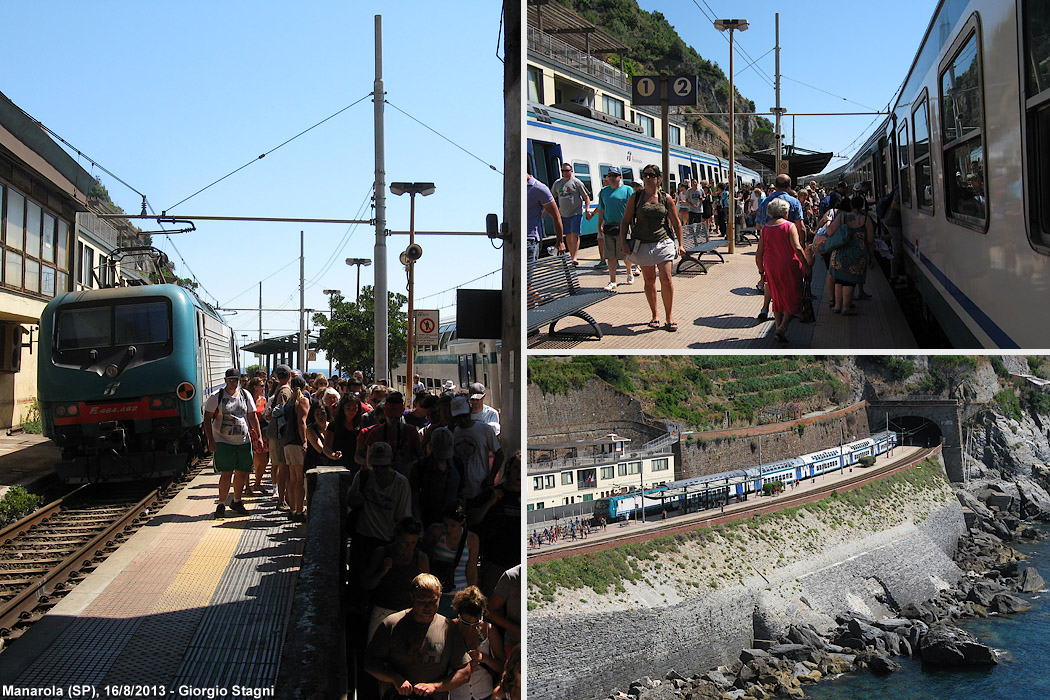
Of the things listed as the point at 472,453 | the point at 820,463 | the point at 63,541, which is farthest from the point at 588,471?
the point at 63,541

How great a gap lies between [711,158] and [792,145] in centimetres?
279

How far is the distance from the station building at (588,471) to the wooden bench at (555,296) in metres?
0.52

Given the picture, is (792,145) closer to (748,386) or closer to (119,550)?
(748,386)

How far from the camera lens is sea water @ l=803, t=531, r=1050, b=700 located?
270 centimetres

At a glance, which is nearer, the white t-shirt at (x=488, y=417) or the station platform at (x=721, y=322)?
the station platform at (x=721, y=322)

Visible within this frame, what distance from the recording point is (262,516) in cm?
1005

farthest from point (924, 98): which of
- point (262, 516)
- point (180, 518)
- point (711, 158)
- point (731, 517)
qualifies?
point (180, 518)

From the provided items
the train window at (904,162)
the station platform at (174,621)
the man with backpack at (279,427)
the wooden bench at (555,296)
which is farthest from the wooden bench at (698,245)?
the man with backpack at (279,427)

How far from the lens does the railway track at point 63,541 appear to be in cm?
730

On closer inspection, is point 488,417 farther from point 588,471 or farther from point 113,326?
point 113,326

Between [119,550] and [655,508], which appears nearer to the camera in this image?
[655,508]

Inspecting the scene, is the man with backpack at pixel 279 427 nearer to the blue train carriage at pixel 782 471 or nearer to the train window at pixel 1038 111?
the blue train carriage at pixel 782 471

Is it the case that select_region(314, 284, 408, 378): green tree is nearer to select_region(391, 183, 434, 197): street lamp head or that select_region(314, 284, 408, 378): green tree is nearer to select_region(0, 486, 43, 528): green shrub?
select_region(391, 183, 434, 197): street lamp head

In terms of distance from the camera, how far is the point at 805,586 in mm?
2898
